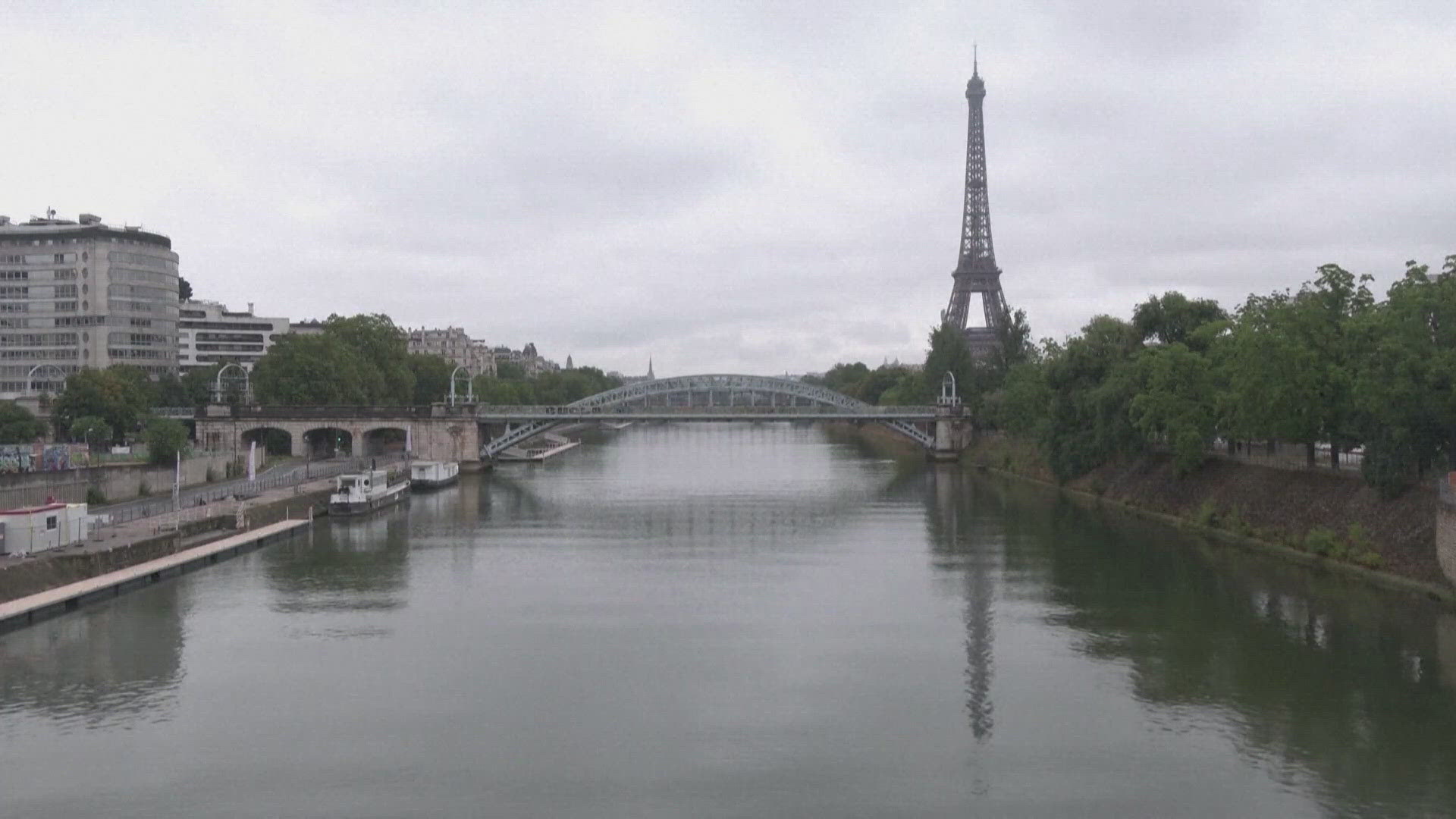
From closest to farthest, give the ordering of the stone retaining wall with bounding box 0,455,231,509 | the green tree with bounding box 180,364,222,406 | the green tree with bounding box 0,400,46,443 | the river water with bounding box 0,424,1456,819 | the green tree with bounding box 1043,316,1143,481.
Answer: the river water with bounding box 0,424,1456,819, the stone retaining wall with bounding box 0,455,231,509, the green tree with bounding box 1043,316,1143,481, the green tree with bounding box 0,400,46,443, the green tree with bounding box 180,364,222,406

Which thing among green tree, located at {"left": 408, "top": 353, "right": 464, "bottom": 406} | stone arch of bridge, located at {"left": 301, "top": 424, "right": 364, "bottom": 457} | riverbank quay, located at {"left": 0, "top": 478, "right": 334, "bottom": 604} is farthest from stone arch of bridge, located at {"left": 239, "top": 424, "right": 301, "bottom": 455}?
riverbank quay, located at {"left": 0, "top": 478, "right": 334, "bottom": 604}

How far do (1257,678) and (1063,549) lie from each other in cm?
1317

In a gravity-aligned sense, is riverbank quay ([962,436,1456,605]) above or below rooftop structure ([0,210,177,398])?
below

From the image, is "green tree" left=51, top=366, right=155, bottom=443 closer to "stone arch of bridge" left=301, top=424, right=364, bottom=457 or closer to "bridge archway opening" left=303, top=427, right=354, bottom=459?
"stone arch of bridge" left=301, top=424, right=364, bottom=457

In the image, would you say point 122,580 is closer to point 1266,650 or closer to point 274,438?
point 1266,650

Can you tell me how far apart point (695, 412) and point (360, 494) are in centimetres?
2444

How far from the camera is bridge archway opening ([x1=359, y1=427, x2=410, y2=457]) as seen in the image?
6144 centimetres

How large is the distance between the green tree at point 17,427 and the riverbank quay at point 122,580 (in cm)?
1638

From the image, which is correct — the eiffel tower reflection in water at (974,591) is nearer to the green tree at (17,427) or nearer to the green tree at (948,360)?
the green tree at (948,360)

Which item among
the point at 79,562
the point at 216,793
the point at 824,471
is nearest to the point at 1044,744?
the point at 216,793

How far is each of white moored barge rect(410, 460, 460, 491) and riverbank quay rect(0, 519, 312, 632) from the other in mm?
16098

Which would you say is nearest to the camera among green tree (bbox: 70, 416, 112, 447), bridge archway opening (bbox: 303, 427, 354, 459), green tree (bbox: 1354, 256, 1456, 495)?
green tree (bbox: 1354, 256, 1456, 495)

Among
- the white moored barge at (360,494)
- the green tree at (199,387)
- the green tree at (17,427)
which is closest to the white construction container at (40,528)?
the white moored barge at (360,494)

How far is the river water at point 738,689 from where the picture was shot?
13336 mm
